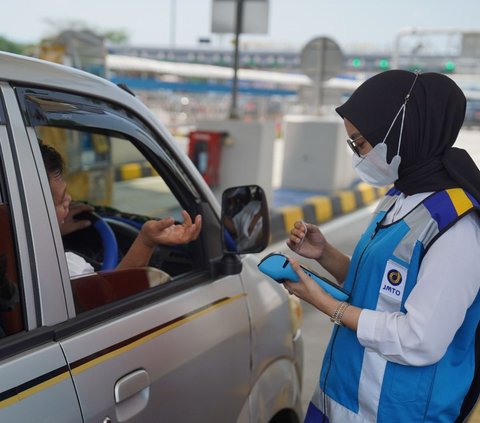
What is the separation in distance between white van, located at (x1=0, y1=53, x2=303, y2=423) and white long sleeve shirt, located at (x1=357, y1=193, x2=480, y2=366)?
0.56m

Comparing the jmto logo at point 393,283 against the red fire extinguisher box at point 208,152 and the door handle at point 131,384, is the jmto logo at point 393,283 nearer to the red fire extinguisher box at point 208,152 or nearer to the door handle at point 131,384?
the door handle at point 131,384

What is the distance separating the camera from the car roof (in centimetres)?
151

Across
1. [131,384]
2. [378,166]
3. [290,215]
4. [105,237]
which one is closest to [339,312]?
[378,166]

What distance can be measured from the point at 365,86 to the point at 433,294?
0.59 metres

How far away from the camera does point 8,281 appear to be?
4.80ft

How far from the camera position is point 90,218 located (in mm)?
2578

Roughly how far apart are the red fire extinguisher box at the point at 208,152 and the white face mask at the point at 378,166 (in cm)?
702

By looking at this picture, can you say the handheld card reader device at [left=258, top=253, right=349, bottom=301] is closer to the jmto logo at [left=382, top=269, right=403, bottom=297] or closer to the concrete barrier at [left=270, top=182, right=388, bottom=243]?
the jmto logo at [left=382, top=269, right=403, bottom=297]

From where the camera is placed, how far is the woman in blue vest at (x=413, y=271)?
160cm

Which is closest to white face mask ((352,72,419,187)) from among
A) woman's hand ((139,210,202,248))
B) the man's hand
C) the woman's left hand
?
the woman's left hand

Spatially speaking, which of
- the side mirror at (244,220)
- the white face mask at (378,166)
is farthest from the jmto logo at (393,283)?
the side mirror at (244,220)

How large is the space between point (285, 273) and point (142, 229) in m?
0.62

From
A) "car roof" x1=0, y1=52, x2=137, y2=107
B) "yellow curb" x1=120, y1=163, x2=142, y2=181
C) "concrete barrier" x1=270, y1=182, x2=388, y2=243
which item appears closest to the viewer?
"car roof" x1=0, y1=52, x2=137, y2=107

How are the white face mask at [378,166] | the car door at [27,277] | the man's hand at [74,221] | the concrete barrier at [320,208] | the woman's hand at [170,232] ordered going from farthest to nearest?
the concrete barrier at [320,208] < the man's hand at [74,221] < the woman's hand at [170,232] < the white face mask at [378,166] < the car door at [27,277]
